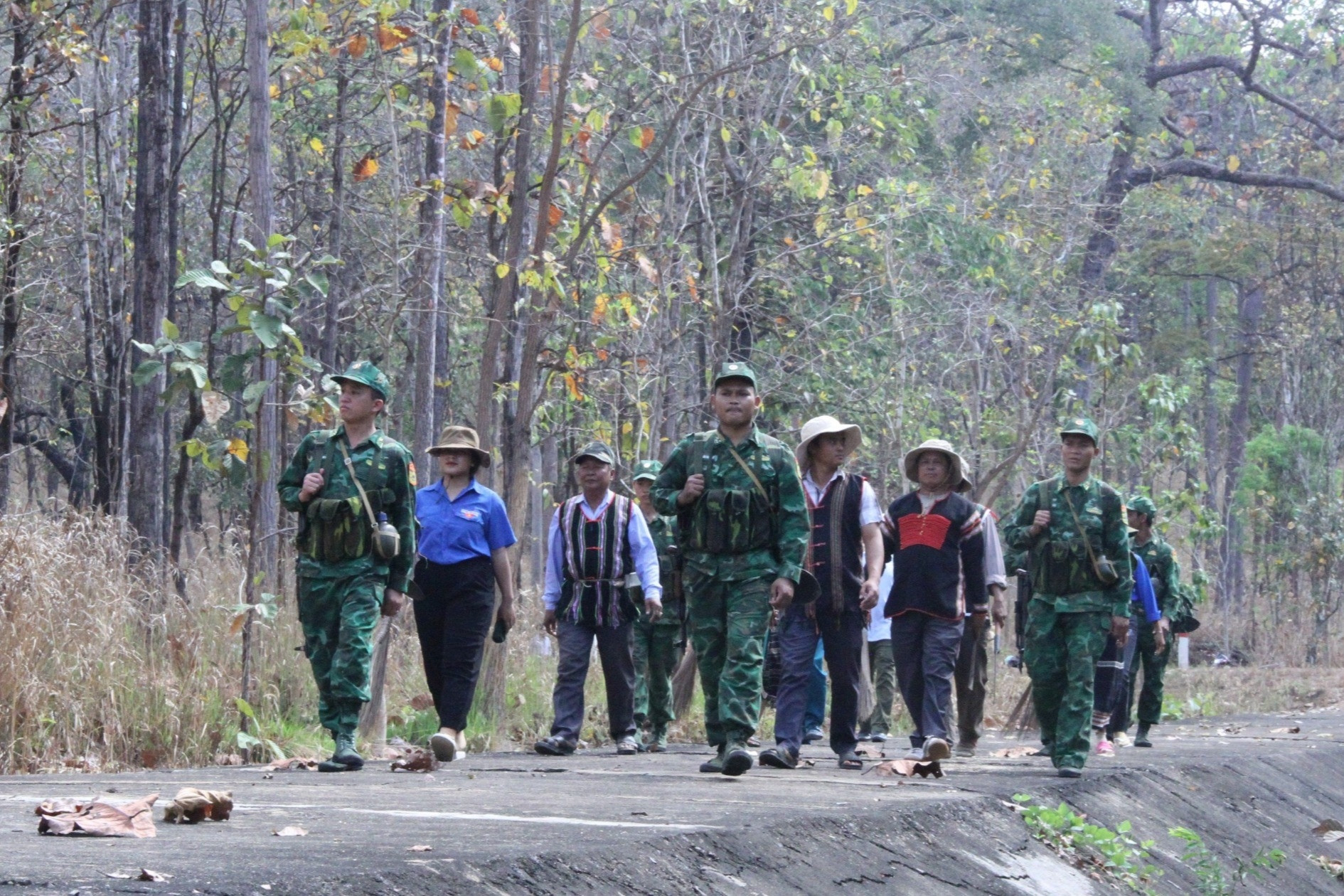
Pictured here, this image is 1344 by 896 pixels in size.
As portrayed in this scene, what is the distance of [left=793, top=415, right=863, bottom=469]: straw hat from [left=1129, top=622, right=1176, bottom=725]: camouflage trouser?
4559mm

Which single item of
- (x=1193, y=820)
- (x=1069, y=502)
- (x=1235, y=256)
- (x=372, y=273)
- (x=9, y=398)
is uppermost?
(x=1235, y=256)

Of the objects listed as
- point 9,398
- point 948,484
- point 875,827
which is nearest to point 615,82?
point 9,398

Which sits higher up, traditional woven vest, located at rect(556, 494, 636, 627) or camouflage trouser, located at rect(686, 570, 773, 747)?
traditional woven vest, located at rect(556, 494, 636, 627)

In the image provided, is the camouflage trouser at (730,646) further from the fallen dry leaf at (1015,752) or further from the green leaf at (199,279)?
the fallen dry leaf at (1015,752)

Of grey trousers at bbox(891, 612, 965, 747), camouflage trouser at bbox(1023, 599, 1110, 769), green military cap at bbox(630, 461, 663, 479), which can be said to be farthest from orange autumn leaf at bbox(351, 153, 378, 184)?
camouflage trouser at bbox(1023, 599, 1110, 769)

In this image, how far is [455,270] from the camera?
74.2 feet

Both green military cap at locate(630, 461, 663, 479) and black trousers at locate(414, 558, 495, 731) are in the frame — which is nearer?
black trousers at locate(414, 558, 495, 731)

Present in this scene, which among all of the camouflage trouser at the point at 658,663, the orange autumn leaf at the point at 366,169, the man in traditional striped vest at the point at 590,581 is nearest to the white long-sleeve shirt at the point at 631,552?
the man in traditional striped vest at the point at 590,581

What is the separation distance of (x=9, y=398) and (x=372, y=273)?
8.09 m

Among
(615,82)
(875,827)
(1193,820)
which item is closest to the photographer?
(875,827)

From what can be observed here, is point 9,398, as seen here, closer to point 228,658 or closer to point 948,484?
point 228,658

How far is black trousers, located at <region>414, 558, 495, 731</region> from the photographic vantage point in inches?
377

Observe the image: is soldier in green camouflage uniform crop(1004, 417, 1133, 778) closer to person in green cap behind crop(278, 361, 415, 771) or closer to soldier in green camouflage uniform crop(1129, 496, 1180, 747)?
soldier in green camouflage uniform crop(1129, 496, 1180, 747)

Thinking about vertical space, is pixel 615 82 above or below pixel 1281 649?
above
